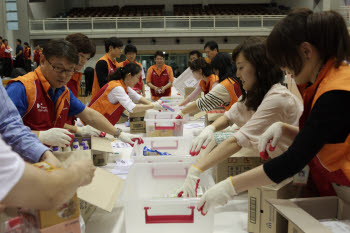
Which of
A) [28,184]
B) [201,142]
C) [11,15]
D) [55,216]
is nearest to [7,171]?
[28,184]

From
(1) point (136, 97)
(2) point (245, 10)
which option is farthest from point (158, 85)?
(2) point (245, 10)

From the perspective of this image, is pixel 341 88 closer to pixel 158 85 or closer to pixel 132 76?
pixel 132 76

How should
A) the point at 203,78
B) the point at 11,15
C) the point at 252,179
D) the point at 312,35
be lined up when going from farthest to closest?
the point at 11,15 → the point at 203,78 → the point at 252,179 → the point at 312,35

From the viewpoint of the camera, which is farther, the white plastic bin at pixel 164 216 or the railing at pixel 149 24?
the railing at pixel 149 24

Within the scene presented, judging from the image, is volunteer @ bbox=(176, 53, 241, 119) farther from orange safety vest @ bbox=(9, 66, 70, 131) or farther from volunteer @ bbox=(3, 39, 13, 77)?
volunteer @ bbox=(3, 39, 13, 77)

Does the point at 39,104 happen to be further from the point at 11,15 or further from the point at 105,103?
the point at 11,15

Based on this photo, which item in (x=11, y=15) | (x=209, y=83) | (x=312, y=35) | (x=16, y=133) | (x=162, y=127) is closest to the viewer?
(x=312, y=35)

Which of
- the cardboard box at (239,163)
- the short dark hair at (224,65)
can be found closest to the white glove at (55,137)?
the cardboard box at (239,163)

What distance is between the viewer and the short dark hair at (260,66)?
1.63 m

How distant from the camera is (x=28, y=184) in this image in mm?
610

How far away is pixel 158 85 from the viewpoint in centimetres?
628

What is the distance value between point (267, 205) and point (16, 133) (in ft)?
3.31

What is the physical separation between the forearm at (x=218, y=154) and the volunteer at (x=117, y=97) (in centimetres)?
160

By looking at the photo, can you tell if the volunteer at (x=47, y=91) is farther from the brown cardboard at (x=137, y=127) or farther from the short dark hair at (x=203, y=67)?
the short dark hair at (x=203, y=67)
